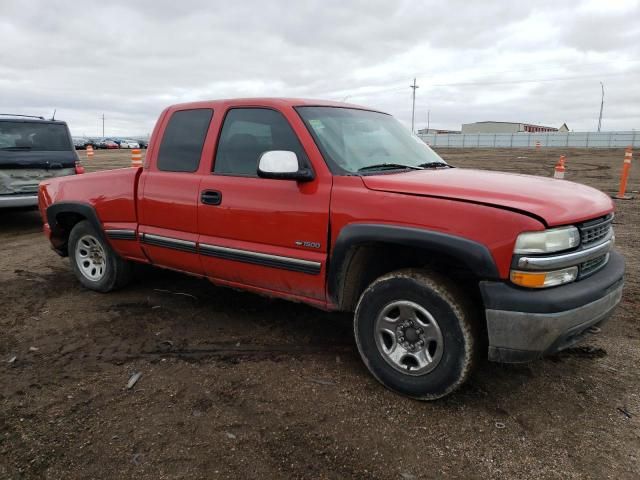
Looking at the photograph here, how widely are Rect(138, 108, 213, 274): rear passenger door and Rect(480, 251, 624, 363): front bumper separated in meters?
2.29

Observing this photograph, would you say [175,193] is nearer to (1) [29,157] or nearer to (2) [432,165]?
(2) [432,165]

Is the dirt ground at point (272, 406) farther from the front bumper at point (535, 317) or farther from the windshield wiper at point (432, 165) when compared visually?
the windshield wiper at point (432, 165)

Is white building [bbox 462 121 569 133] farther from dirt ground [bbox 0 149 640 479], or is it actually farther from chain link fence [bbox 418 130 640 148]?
dirt ground [bbox 0 149 640 479]

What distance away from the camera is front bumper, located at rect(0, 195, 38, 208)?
7.72 meters

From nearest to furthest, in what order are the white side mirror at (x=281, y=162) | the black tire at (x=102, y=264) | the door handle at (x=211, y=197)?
the white side mirror at (x=281, y=162) → the door handle at (x=211, y=197) → the black tire at (x=102, y=264)

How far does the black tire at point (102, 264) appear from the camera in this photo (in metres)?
4.78

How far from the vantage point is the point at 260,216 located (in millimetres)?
3445

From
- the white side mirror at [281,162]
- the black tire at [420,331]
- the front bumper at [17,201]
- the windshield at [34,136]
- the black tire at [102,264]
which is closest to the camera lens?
the black tire at [420,331]

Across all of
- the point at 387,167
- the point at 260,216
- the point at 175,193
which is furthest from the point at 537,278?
the point at 175,193

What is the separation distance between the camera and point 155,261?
436 cm

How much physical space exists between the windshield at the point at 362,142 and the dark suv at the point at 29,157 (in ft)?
Result: 20.5

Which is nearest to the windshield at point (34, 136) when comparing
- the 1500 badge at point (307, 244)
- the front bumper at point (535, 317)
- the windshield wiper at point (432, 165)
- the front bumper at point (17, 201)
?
the front bumper at point (17, 201)

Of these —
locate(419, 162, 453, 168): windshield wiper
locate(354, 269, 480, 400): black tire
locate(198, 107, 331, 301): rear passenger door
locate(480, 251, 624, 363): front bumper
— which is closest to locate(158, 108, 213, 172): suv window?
locate(198, 107, 331, 301): rear passenger door

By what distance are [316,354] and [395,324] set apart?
0.83 metres
